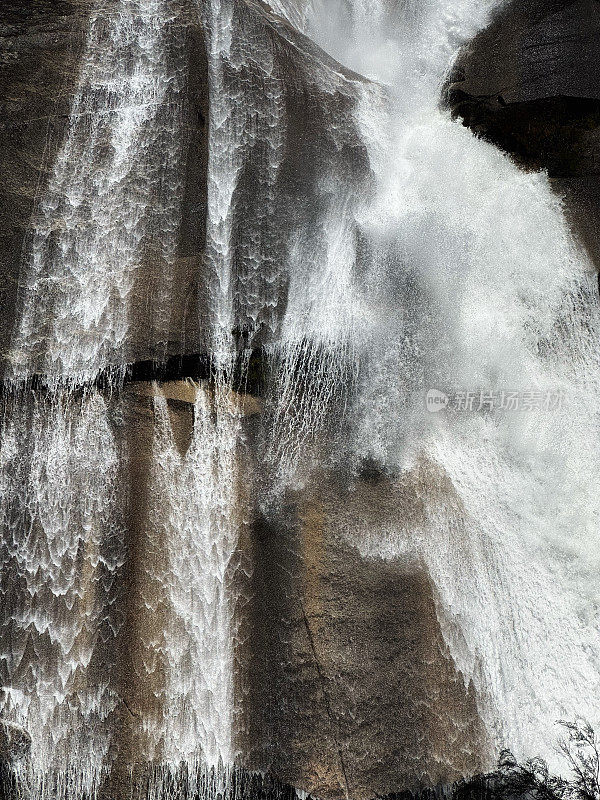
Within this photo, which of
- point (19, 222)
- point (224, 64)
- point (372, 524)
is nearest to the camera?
point (372, 524)

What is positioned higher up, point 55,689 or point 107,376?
point 107,376

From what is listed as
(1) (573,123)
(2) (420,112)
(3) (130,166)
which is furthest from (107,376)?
(1) (573,123)

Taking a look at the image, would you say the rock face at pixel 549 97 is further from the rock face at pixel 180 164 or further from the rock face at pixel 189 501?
the rock face at pixel 189 501

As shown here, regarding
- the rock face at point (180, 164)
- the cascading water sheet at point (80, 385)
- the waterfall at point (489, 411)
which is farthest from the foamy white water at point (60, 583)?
the waterfall at point (489, 411)

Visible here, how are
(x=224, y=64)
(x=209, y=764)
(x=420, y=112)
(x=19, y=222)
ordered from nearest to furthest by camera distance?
(x=209, y=764)
(x=19, y=222)
(x=224, y=64)
(x=420, y=112)

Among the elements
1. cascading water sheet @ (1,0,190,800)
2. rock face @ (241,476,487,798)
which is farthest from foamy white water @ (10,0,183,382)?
rock face @ (241,476,487,798)

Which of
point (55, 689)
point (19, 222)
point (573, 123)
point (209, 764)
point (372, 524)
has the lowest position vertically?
point (209, 764)

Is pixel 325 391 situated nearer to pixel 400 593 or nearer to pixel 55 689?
pixel 400 593

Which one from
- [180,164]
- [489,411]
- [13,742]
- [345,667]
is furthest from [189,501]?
[180,164]

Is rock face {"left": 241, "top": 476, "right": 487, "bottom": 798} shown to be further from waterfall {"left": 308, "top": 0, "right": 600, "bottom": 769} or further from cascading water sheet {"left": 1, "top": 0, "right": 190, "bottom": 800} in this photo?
cascading water sheet {"left": 1, "top": 0, "right": 190, "bottom": 800}

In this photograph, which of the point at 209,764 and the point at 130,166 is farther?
the point at 130,166
